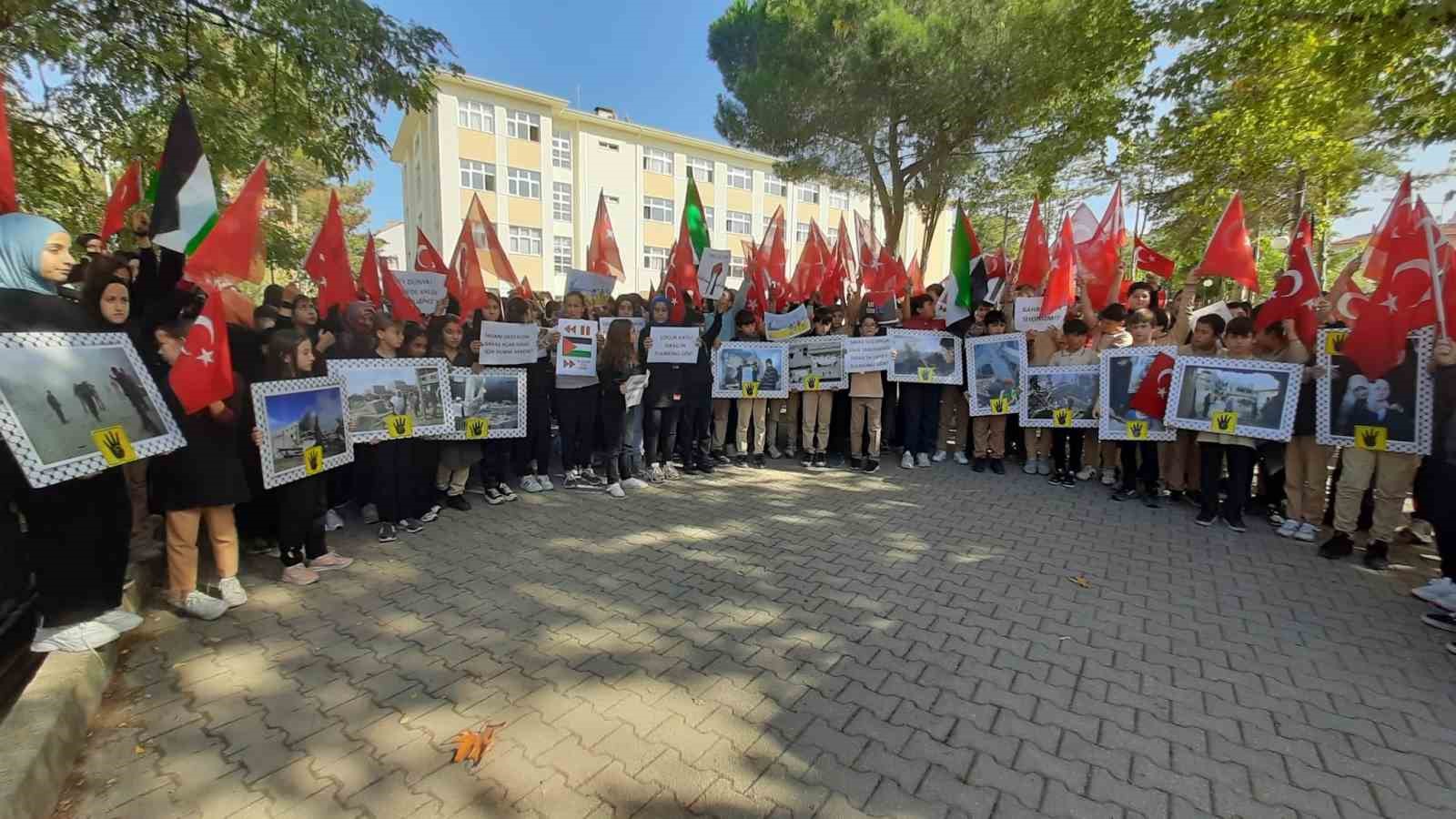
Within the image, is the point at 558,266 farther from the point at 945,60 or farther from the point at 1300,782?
the point at 1300,782

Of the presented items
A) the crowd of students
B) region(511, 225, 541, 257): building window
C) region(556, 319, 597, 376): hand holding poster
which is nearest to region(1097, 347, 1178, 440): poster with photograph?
the crowd of students

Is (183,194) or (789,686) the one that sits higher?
(183,194)

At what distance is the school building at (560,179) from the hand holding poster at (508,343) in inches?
979

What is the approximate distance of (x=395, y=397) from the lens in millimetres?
5445

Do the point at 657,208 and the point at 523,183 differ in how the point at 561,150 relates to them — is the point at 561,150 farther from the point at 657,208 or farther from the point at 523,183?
the point at 657,208

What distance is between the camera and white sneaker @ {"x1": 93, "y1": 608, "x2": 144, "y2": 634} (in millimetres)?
3465

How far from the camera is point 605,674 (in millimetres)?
3459

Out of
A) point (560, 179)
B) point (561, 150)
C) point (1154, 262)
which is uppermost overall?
point (561, 150)

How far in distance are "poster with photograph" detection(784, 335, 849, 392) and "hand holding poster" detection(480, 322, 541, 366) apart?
3186 mm

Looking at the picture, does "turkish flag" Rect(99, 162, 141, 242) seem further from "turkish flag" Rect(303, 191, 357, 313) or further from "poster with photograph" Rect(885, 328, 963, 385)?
"poster with photograph" Rect(885, 328, 963, 385)

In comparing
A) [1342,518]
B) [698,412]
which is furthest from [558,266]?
[1342,518]

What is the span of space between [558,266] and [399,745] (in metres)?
37.3

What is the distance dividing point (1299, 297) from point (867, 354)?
417 cm

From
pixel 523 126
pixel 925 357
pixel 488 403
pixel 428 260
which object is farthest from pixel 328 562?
pixel 523 126
